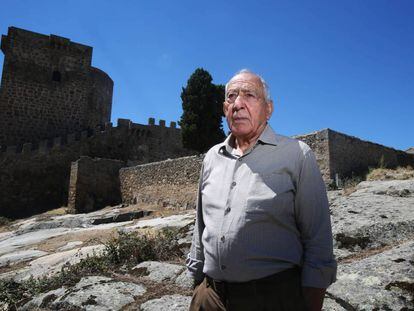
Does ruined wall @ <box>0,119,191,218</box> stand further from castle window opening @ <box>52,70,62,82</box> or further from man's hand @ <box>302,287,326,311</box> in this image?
man's hand @ <box>302,287,326,311</box>

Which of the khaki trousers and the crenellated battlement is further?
the crenellated battlement

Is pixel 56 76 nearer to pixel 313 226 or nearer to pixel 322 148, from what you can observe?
pixel 322 148

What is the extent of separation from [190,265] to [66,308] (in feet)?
5.94

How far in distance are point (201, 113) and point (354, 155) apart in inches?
480

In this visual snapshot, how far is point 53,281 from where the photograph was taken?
16.4ft

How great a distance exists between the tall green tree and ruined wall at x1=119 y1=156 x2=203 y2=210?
4430mm

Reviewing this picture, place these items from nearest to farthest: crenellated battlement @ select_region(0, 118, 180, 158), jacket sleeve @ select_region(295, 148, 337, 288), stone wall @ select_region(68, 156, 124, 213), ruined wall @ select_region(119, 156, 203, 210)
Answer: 1. jacket sleeve @ select_region(295, 148, 337, 288)
2. ruined wall @ select_region(119, 156, 203, 210)
3. stone wall @ select_region(68, 156, 124, 213)
4. crenellated battlement @ select_region(0, 118, 180, 158)

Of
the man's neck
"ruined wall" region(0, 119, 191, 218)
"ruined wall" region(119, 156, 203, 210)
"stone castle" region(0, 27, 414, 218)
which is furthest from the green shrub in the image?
"ruined wall" region(0, 119, 191, 218)

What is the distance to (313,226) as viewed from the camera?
7.41 feet

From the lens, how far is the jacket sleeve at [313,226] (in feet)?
7.02

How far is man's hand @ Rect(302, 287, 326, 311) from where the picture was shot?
7.04ft

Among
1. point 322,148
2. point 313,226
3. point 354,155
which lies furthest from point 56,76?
point 313,226

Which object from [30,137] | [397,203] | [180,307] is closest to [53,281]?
[180,307]

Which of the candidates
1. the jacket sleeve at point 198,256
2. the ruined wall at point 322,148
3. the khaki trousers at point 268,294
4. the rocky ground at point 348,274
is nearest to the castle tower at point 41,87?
the ruined wall at point 322,148
